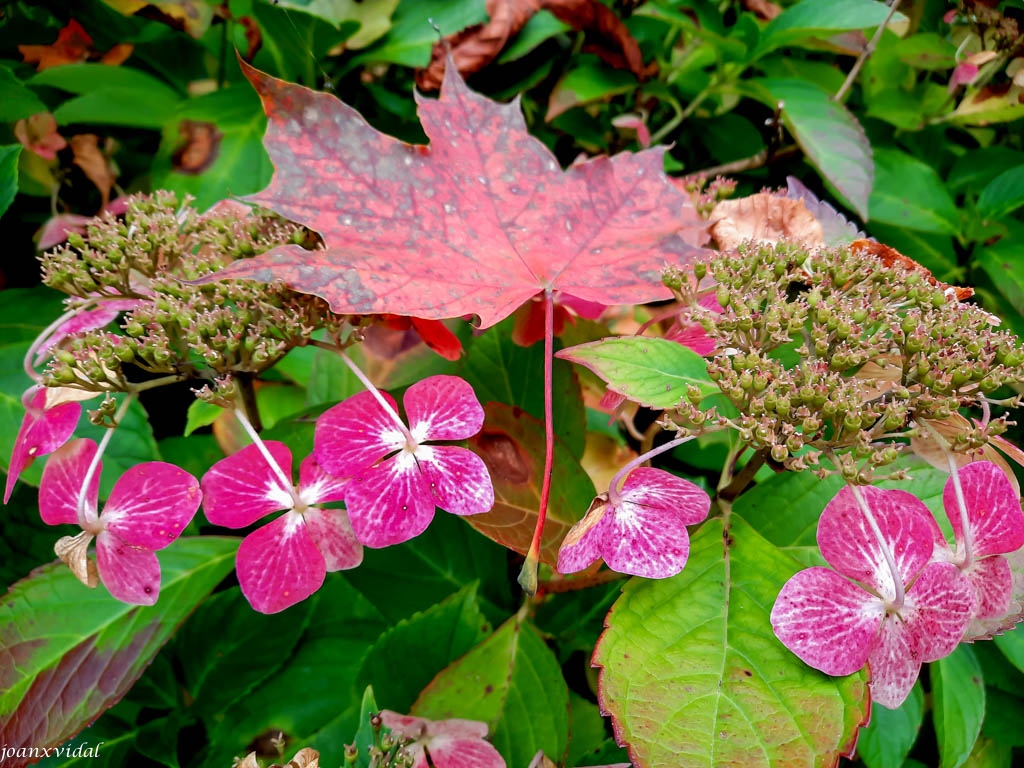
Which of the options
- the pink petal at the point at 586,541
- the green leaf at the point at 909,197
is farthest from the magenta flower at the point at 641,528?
the green leaf at the point at 909,197

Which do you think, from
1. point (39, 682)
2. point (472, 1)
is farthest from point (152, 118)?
point (39, 682)

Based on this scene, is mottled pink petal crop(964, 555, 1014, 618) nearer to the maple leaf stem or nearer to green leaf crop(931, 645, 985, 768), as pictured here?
green leaf crop(931, 645, 985, 768)

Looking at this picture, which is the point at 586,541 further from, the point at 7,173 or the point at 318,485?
the point at 7,173

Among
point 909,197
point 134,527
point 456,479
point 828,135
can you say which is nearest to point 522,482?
point 456,479

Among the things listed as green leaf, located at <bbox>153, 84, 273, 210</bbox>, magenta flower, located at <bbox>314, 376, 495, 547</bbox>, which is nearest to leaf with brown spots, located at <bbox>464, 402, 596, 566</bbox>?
magenta flower, located at <bbox>314, 376, 495, 547</bbox>

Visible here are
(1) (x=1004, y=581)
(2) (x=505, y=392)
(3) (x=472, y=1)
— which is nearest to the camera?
(1) (x=1004, y=581)

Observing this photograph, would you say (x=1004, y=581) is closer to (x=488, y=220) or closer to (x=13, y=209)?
(x=488, y=220)

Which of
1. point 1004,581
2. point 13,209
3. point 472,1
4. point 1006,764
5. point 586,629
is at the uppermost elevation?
point 472,1
